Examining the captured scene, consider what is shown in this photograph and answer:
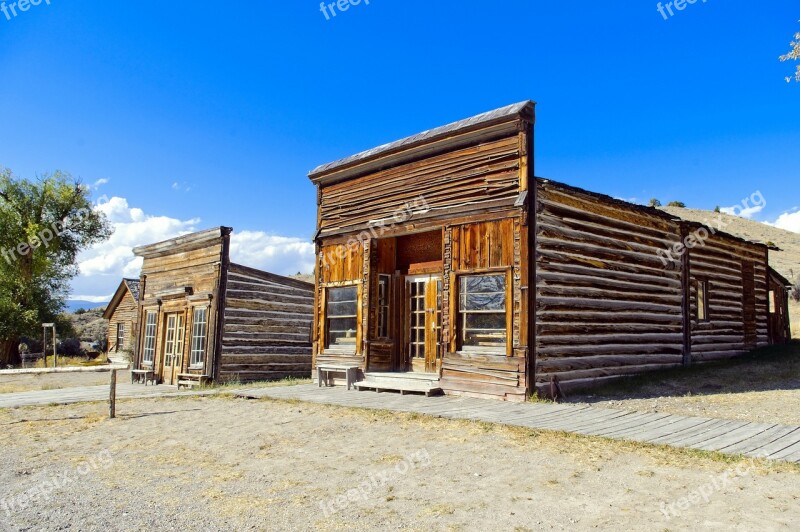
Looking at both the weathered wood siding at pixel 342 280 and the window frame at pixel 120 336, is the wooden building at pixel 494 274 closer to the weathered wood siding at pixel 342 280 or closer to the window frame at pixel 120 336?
the weathered wood siding at pixel 342 280

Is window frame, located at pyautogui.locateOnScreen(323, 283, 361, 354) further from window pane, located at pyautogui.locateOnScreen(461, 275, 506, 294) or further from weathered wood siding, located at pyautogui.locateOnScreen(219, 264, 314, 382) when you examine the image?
weathered wood siding, located at pyautogui.locateOnScreen(219, 264, 314, 382)

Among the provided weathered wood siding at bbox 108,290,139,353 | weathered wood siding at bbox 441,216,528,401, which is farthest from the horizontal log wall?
weathered wood siding at bbox 108,290,139,353

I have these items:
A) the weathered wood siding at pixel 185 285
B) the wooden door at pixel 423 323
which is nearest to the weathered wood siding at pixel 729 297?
the wooden door at pixel 423 323

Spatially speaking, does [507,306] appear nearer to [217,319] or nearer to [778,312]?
[217,319]

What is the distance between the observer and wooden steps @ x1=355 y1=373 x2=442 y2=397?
12.0 m

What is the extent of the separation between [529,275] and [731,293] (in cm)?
1040

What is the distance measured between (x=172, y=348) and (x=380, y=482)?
48.1ft

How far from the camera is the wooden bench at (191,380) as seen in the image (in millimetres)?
16594

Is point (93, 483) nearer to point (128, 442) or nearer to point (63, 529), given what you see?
point (63, 529)

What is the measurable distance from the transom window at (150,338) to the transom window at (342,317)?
7.59 meters

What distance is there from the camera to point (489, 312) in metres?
11.6

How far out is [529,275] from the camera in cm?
1101

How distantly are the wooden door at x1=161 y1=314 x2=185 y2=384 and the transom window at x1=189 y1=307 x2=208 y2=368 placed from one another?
69 centimetres

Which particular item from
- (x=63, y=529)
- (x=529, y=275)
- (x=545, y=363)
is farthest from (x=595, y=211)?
(x=63, y=529)
